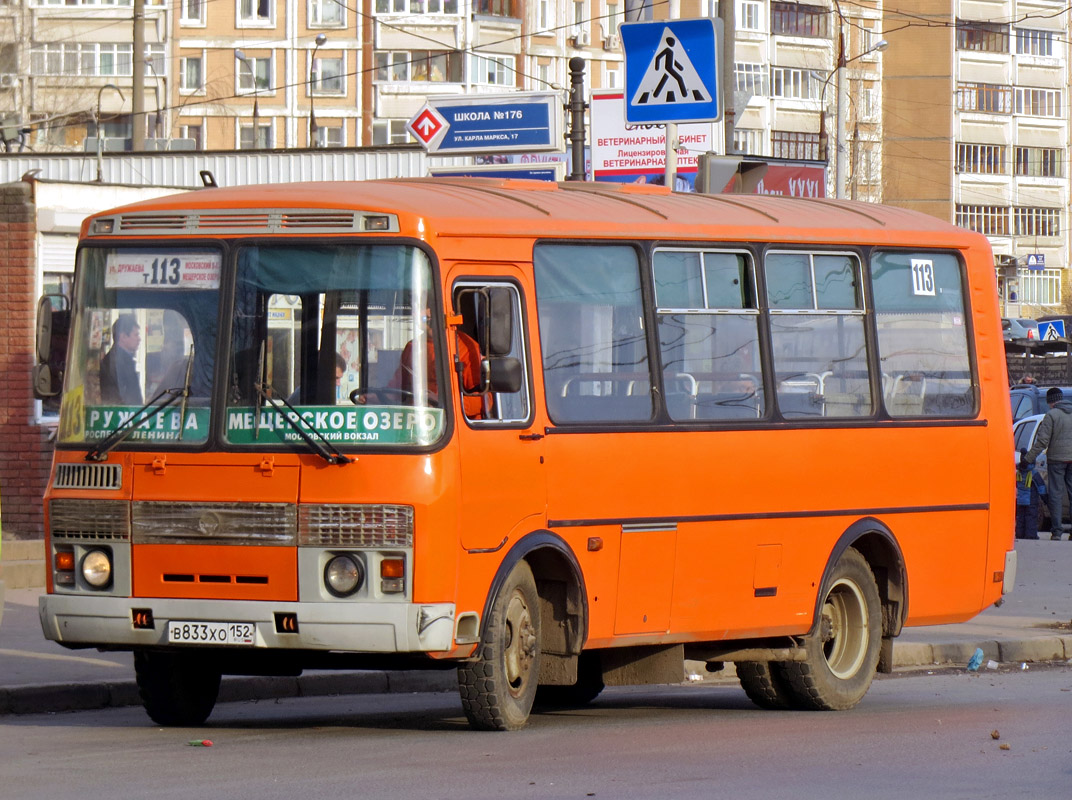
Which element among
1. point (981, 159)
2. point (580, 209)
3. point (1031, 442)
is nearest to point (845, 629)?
point (580, 209)

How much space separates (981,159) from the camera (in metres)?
109

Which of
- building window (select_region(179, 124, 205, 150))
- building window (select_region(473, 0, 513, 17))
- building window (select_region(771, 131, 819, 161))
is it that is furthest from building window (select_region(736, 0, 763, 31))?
building window (select_region(179, 124, 205, 150))

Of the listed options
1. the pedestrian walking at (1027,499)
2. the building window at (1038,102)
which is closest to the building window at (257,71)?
the building window at (1038,102)

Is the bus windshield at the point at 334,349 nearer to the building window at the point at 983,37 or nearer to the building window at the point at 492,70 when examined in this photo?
the building window at the point at 492,70

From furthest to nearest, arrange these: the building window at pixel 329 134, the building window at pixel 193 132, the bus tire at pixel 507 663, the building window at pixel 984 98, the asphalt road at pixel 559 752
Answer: the building window at pixel 984 98
the building window at pixel 329 134
the building window at pixel 193 132
the bus tire at pixel 507 663
the asphalt road at pixel 559 752

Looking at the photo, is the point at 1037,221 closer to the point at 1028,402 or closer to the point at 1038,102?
the point at 1038,102

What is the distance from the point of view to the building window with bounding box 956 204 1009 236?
4264 inches

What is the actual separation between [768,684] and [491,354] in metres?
3.32

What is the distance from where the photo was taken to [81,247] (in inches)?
411

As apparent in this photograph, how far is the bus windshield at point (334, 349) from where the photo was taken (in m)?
9.66

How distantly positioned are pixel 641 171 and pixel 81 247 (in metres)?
14.1

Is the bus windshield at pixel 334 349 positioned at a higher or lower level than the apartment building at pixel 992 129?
lower

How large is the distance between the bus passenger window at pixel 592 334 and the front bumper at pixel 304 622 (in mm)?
→ 1420

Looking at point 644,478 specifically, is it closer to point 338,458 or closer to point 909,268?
point 338,458
